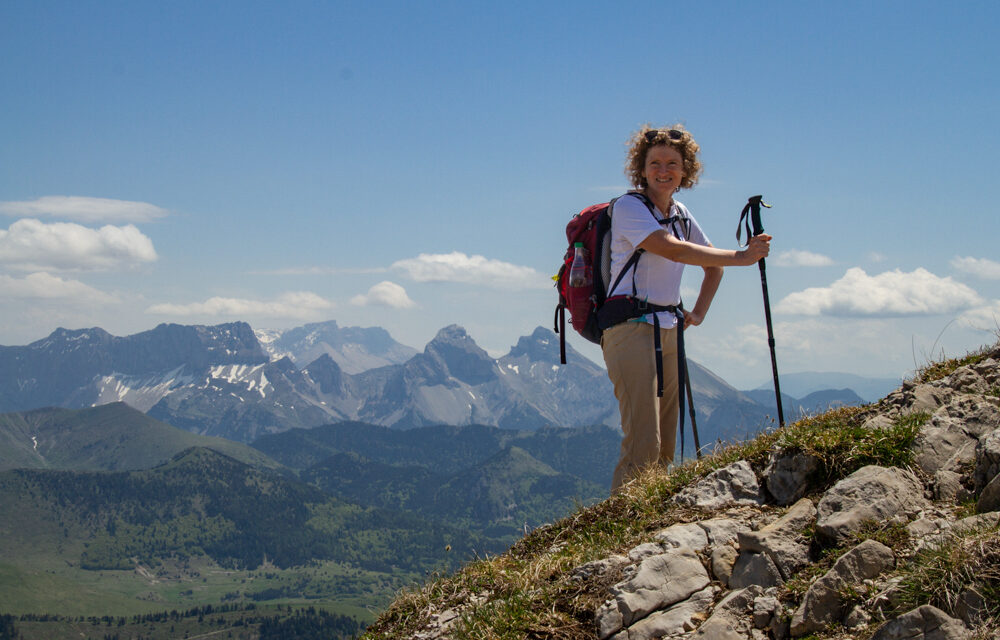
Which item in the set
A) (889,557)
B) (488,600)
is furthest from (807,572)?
(488,600)

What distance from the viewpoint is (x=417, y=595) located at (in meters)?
7.77

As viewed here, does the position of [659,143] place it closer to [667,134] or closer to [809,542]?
[667,134]

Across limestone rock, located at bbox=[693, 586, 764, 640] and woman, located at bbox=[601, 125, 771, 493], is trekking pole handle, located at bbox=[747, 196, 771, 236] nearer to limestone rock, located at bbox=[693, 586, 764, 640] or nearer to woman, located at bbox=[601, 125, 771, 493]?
woman, located at bbox=[601, 125, 771, 493]

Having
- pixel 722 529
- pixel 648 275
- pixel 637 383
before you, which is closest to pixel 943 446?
pixel 722 529

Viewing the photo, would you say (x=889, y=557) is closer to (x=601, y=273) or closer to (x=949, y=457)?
(x=949, y=457)

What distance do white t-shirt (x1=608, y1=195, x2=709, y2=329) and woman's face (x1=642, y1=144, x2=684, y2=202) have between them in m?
0.29

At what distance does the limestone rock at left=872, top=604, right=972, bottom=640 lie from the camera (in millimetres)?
4691

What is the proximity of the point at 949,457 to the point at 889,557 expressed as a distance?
1.62 metres

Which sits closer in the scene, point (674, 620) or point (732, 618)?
point (732, 618)

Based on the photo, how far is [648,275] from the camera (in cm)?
877

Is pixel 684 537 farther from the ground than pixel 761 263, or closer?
closer

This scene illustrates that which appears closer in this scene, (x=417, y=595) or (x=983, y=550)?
(x=983, y=550)

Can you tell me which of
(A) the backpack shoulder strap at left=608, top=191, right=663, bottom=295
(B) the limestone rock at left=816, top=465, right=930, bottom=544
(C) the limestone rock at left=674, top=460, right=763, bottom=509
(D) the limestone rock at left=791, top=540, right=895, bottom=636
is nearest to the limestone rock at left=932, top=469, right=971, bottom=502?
(B) the limestone rock at left=816, top=465, right=930, bottom=544

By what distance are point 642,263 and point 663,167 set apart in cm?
112
